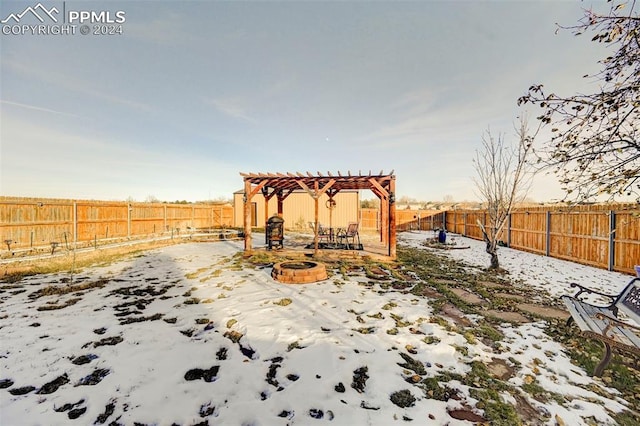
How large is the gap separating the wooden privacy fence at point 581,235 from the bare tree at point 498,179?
0.72 m

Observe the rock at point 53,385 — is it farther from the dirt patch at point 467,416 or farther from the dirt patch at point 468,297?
the dirt patch at point 468,297

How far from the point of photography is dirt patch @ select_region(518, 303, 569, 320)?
4.12m

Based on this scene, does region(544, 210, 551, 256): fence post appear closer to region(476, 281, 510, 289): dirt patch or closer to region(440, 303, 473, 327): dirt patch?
region(476, 281, 510, 289): dirt patch

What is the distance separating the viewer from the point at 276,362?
2.75 m

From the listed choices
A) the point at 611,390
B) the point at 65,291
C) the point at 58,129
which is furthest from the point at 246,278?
the point at 58,129

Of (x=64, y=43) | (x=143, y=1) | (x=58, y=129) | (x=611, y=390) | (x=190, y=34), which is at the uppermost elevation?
(x=190, y=34)

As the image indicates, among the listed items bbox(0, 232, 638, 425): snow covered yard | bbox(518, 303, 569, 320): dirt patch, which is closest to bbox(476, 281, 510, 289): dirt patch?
bbox(0, 232, 638, 425): snow covered yard

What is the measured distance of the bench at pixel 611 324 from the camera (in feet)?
→ 8.13

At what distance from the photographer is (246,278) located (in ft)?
20.1

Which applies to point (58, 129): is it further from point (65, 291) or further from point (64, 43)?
point (65, 291)

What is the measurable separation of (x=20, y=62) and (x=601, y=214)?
1727 cm

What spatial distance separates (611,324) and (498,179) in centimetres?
639

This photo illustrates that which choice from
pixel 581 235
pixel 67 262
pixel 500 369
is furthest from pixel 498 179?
pixel 67 262

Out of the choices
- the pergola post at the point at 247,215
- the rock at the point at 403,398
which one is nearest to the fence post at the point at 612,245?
the rock at the point at 403,398
